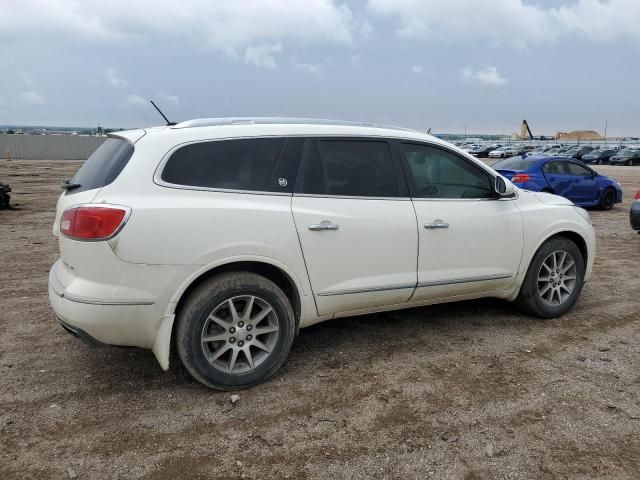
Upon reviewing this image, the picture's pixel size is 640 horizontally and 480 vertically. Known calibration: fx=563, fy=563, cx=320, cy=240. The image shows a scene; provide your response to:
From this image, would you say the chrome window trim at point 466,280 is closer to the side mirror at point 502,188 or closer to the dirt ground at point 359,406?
the dirt ground at point 359,406

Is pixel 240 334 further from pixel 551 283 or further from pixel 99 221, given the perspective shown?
pixel 551 283

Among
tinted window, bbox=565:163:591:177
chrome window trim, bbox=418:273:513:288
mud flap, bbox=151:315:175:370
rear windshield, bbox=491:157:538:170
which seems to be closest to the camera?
mud flap, bbox=151:315:175:370

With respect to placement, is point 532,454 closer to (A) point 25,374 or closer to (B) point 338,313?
(B) point 338,313

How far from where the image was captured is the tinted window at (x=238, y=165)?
3539 millimetres

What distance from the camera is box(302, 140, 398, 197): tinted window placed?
3.92 metres

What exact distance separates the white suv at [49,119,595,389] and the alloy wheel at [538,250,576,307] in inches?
21.7

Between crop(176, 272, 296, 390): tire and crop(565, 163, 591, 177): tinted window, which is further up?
crop(565, 163, 591, 177): tinted window

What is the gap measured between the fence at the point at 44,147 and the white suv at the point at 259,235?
4305cm

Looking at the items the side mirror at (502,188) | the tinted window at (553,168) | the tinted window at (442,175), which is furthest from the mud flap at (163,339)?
the tinted window at (553,168)

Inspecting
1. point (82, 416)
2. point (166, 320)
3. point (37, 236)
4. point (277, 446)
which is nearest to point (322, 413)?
point (277, 446)

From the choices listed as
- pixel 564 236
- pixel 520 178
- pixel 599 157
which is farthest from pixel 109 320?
pixel 599 157

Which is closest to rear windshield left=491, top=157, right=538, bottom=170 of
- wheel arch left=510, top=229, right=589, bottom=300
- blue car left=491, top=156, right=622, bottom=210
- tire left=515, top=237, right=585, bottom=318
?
blue car left=491, top=156, right=622, bottom=210

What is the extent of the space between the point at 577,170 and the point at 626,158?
36.8 metres

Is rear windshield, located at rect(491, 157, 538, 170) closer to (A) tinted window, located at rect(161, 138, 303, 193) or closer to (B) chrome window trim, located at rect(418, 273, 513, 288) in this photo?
(B) chrome window trim, located at rect(418, 273, 513, 288)
